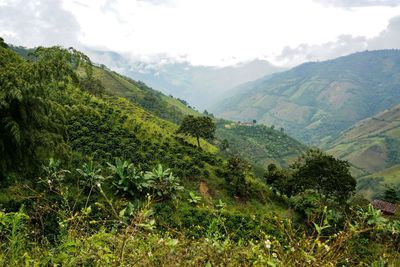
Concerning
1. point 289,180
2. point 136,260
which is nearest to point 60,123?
point 136,260

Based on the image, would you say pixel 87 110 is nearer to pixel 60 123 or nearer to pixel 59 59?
pixel 60 123

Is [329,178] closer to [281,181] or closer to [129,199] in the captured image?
[281,181]

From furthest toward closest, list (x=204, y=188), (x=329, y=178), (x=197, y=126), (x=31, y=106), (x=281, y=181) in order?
(x=197, y=126) < (x=281, y=181) < (x=204, y=188) < (x=329, y=178) < (x=31, y=106)

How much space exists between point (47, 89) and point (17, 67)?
916 mm

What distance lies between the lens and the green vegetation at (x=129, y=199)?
362 centimetres

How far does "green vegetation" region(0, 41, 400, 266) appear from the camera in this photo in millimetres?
3625

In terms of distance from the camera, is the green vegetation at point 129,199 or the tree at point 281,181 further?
the tree at point 281,181

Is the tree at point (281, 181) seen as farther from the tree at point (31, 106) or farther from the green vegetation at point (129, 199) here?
the tree at point (31, 106)

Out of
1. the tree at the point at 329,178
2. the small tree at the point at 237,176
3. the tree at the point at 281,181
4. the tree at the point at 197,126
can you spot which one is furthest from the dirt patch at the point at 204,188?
the tree at the point at 197,126

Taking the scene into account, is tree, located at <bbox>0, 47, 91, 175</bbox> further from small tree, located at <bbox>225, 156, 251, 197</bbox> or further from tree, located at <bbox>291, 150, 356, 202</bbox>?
tree, located at <bbox>291, 150, 356, 202</bbox>

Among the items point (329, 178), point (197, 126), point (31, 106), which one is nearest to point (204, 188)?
point (329, 178)

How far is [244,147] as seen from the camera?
19538cm

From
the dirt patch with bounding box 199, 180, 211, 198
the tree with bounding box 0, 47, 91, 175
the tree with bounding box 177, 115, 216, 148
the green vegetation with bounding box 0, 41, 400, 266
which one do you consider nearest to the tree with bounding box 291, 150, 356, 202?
the green vegetation with bounding box 0, 41, 400, 266

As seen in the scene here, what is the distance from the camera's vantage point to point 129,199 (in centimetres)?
3117
